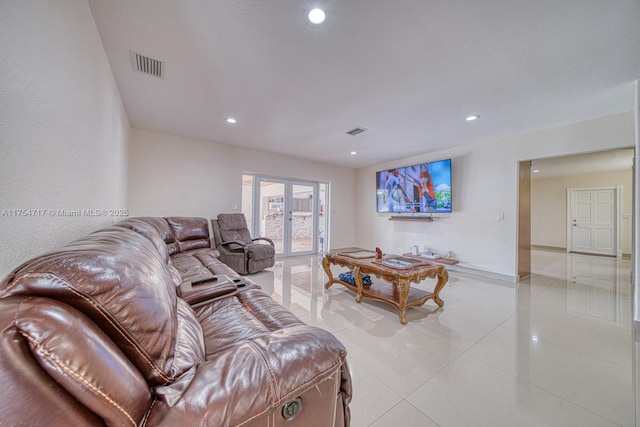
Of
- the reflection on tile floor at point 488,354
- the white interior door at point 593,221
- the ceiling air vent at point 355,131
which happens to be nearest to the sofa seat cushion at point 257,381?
the reflection on tile floor at point 488,354

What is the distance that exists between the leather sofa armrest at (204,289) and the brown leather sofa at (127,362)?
0.65 m

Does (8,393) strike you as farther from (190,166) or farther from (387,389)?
(190,166)

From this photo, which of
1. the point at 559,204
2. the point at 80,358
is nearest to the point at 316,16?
the point at 80,358

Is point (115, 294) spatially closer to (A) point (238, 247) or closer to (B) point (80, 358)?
(B) point (80, 358)

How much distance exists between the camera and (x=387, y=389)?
147cm

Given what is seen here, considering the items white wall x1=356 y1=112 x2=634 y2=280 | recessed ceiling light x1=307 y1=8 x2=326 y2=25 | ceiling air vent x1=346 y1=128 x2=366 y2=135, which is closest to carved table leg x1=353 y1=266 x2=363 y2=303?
ceiling air vent x1=346 y1=128 x2=366 y2=135

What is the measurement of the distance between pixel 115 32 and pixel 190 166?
8.72ft

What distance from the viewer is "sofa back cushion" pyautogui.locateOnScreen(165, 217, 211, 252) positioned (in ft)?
11.5

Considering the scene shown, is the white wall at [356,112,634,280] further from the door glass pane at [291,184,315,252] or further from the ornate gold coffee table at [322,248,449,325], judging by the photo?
the door glass pane at [291,184,315,252]

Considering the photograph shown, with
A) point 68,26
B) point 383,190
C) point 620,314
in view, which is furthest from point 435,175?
point 68,26

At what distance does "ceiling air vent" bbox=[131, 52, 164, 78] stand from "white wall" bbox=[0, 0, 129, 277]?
1.04 ft

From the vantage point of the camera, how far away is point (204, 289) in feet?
5.31

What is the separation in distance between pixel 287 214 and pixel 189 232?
90.9 inches

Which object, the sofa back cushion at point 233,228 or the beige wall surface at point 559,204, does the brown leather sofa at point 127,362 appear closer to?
the sofa back cushion at point 233,228
